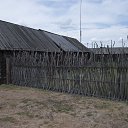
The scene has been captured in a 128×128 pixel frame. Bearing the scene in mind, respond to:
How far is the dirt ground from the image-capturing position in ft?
22.5

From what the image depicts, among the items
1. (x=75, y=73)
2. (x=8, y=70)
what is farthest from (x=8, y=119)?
(x=8, y=70)

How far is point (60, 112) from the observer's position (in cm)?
808

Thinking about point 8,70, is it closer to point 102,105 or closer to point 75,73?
point 75,73

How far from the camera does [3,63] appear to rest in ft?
51.6

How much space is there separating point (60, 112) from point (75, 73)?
Answer: 3.54m

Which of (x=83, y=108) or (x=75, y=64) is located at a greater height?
(x=75, y=64)

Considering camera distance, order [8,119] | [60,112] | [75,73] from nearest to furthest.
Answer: [8,119], [60,112], [75,73]

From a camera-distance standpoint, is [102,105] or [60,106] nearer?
A: [60,106]

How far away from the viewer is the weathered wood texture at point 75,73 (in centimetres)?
1001

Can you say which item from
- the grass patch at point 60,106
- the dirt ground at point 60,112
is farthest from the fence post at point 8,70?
the grass patch at point 60,106

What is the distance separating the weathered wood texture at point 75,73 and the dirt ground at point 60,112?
547 millimetres

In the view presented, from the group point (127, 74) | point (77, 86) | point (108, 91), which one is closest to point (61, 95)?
point (77, 86)

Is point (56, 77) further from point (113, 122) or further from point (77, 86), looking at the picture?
point (113, 122)

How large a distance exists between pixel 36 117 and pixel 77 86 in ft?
14.0
